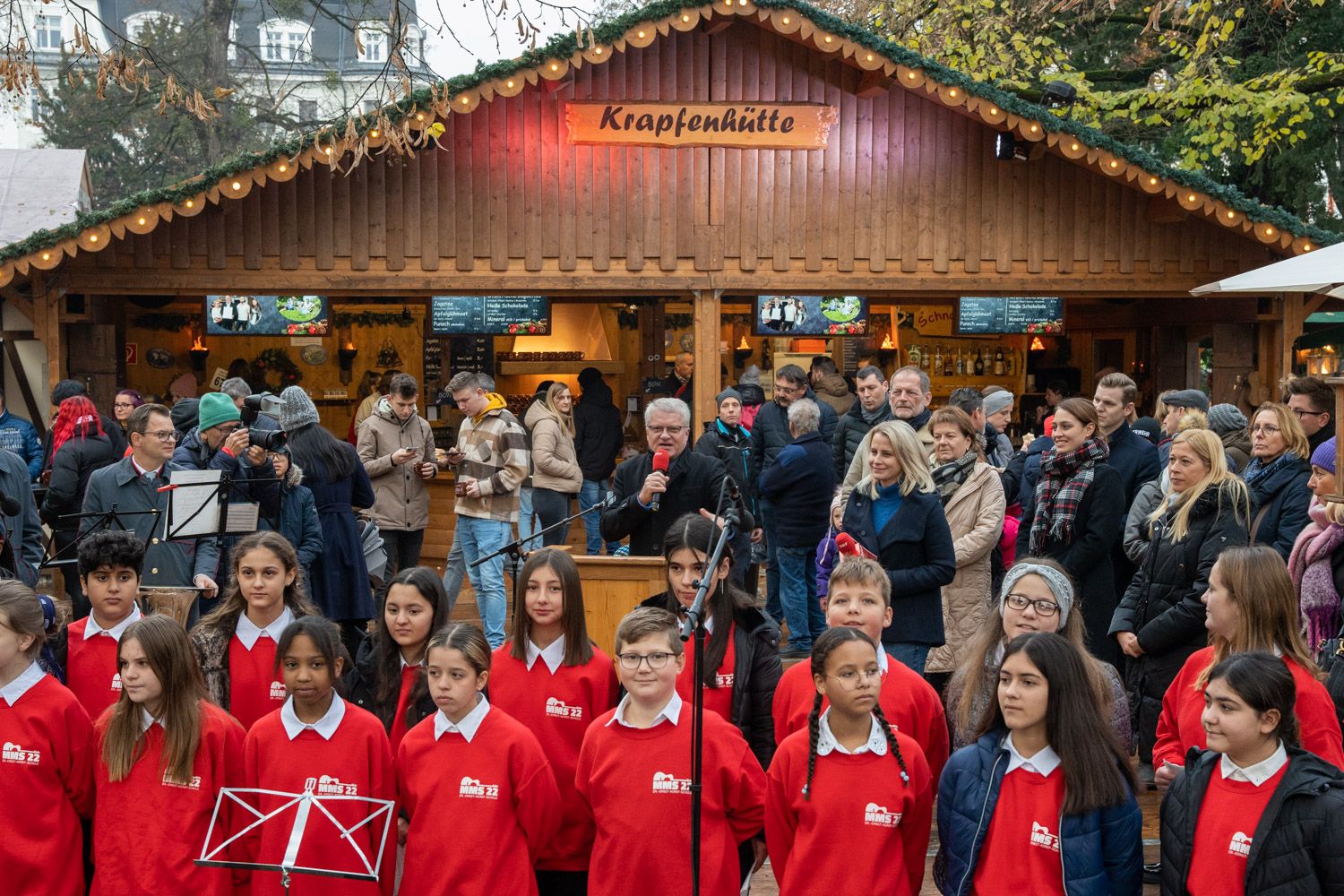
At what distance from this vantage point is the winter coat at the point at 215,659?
5148mm

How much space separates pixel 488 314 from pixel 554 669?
337 inches

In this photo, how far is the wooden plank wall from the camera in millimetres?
11648

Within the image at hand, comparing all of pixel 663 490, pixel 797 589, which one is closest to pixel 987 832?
pixel 663 490

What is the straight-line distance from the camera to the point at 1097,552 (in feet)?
21.5

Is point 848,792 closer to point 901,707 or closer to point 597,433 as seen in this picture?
point 901,707

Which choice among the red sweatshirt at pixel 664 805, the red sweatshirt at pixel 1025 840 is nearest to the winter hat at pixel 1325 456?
the red sweatshirt at pixel 1025 840

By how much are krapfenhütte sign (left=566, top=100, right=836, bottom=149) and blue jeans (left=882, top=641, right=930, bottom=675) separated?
712cm

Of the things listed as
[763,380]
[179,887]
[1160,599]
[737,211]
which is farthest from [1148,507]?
[763,380]

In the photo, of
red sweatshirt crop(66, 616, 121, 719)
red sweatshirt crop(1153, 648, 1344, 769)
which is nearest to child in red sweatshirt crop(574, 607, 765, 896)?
red sweatshirt crop(1153, 648, 1344, 769)

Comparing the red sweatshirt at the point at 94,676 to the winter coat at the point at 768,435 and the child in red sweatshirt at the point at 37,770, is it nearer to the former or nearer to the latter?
the child in red sweatshirt at the point at 37,770

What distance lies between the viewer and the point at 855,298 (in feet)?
43.2

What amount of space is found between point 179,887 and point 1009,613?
2.86 metres

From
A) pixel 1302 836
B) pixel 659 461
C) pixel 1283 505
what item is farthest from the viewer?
pixel 659 461

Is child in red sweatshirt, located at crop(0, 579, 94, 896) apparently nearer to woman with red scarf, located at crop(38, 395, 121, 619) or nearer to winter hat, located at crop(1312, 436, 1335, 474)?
woman with red scarf, located at crop(38, 395, 121, 619)
